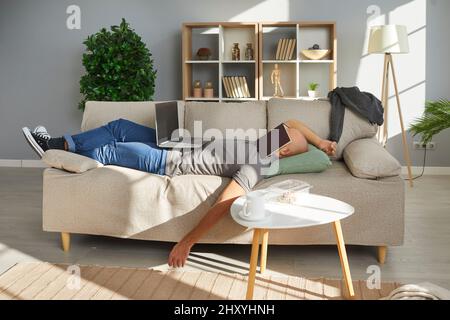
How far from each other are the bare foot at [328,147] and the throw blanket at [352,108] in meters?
0.11

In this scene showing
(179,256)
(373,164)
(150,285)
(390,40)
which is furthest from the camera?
(390,40)

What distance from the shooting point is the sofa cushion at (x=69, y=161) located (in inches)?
145

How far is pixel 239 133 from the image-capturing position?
423 cm

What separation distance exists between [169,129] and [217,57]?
2.54 meters

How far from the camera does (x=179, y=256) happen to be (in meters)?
3.28

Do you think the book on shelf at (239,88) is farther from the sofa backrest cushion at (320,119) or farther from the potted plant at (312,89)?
the sofa backrest cushion at (320,119)

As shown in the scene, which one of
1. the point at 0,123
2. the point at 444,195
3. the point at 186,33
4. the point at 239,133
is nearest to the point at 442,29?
the point at 444,195

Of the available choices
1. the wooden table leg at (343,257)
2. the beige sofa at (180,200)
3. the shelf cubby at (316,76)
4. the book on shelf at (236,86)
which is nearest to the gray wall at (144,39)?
the shelf cubby at (316,76)

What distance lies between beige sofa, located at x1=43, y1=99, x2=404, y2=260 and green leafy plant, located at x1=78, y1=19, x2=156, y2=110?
92.5 inches

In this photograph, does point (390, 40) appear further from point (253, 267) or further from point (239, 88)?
point (253, 267)

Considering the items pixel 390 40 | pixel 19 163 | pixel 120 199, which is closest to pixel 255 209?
pixel 120 199

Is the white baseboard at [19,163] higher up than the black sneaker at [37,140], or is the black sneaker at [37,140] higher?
A: the black sneaker at [37,140]

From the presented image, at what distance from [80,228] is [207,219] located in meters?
0.83

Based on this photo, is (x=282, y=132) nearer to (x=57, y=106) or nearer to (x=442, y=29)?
(x=442, y=29)
